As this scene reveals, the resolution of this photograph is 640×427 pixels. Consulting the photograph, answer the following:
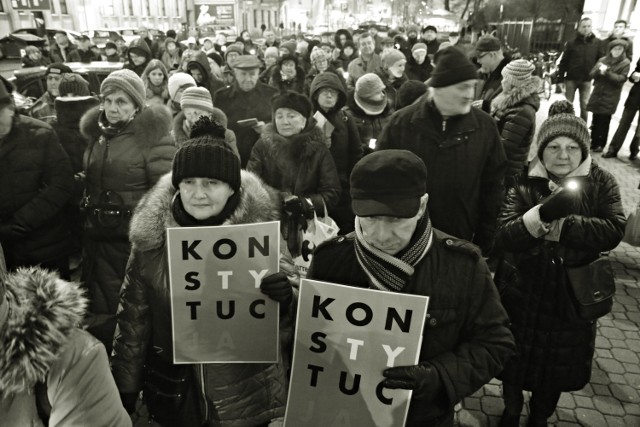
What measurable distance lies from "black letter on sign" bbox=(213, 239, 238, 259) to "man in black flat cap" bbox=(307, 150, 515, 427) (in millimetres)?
452

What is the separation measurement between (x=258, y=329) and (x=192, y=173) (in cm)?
76

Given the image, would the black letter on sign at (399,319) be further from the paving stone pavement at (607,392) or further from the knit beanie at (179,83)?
the knit beanie at (179,83)

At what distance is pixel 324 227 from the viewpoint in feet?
12.1

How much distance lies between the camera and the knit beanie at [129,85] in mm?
4009

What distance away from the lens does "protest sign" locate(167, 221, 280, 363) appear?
2.22 m

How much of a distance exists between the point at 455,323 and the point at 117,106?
3.15 metres

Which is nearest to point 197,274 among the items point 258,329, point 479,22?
point 258,329

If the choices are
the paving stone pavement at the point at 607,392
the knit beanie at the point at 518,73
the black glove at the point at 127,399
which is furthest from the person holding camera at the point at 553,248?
the knit beanie at the point at 518,73

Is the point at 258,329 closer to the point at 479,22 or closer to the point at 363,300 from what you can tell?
the point at 363,300

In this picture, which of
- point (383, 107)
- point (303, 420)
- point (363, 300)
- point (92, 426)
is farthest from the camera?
point (383, 107)

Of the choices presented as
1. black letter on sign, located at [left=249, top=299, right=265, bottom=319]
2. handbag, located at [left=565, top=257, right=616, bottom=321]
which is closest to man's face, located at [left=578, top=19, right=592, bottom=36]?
handbag, located at [left=565, top=257, right=616, bottom=321]

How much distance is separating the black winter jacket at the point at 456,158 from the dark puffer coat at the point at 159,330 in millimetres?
1662

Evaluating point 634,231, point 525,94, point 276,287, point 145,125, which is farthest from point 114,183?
point 634,231

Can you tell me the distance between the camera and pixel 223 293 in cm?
227
